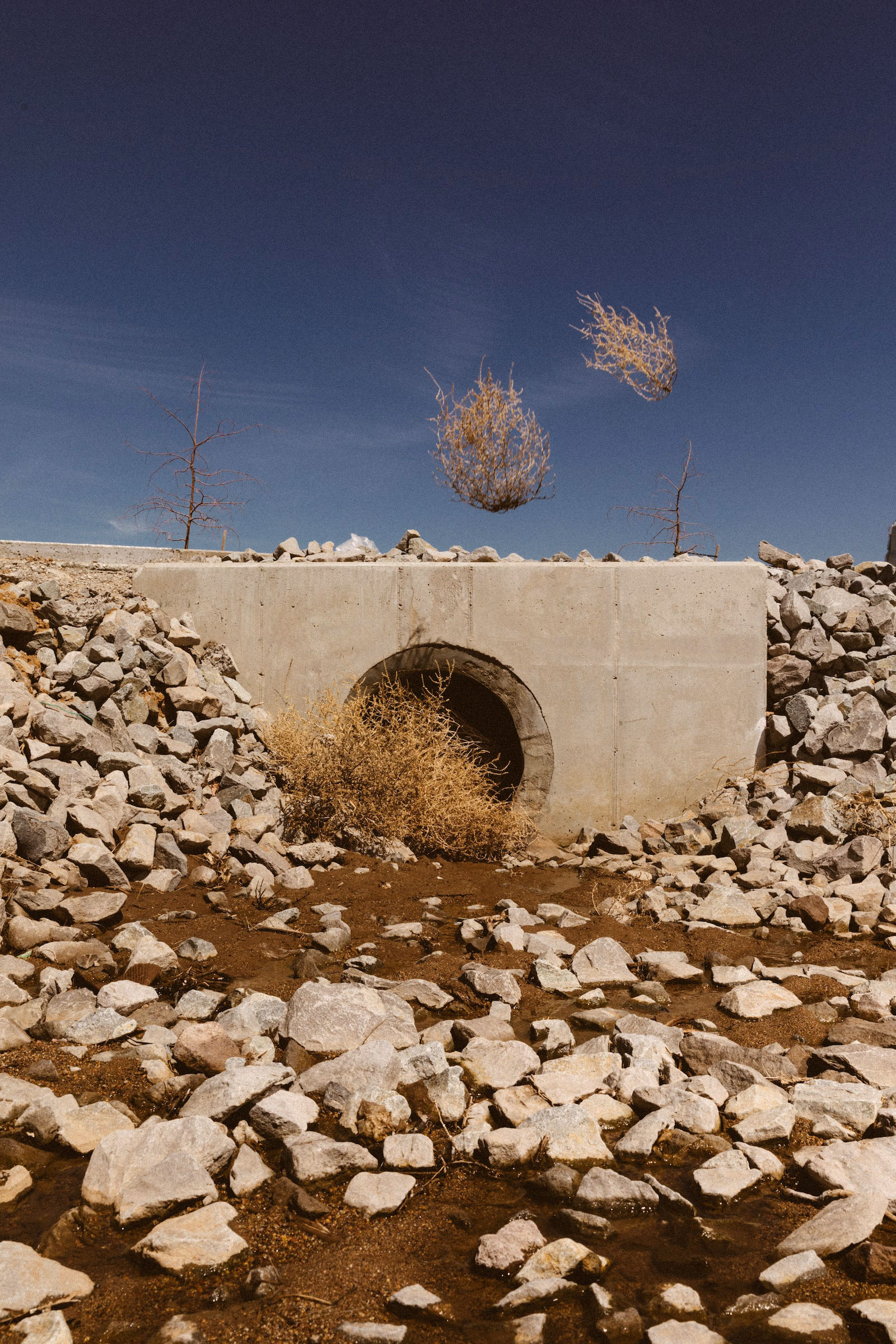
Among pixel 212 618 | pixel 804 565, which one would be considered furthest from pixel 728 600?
pixel 212 618

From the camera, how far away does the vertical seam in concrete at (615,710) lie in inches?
263

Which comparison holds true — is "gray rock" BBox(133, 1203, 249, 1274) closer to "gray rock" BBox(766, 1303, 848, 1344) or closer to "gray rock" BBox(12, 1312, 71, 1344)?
"gray rock" BBox(12, 1312, 71, 1344)

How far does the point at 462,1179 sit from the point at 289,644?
Answer: 505 centimetres

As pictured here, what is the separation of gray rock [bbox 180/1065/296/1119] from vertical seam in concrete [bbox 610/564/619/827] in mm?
4486

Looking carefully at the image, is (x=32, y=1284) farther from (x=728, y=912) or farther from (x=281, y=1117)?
(x=728, y=912)

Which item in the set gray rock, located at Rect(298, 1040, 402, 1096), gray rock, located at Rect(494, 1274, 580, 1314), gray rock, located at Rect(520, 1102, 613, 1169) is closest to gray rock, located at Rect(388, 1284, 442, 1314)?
gray rock, located at Rect(494, 1274, 580, 1314)

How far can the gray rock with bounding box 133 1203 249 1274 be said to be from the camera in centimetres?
184

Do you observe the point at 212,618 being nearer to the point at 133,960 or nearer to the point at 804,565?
the point at 133,960

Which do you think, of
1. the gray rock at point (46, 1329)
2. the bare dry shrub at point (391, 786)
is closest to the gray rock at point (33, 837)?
the bare dry shrub at point (391, 786)

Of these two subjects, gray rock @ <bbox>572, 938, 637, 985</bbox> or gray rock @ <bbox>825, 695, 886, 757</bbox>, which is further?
gray rock @ <bbox>825, 695, 886, 757</bbox>

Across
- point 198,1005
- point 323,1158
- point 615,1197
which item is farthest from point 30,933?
point 615,1197

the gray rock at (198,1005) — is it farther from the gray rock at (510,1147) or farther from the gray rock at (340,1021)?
the gray rock at (510,1147)

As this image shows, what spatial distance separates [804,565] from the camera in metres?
7.88

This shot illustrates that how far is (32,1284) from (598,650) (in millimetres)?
5540
